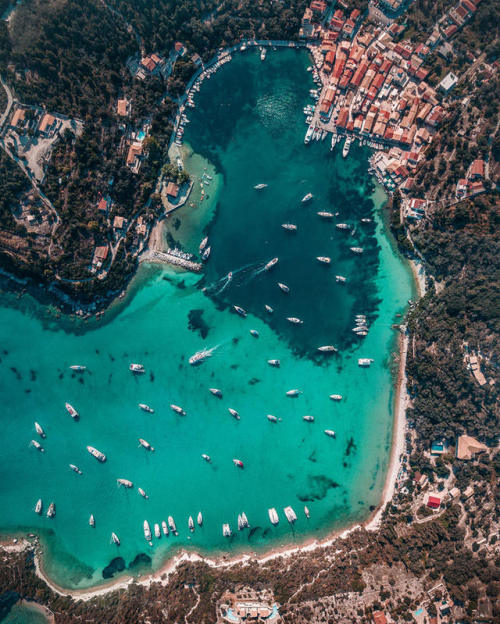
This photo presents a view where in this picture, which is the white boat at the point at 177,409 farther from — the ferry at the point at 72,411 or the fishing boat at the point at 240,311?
the fishing boat at the point at 240,311

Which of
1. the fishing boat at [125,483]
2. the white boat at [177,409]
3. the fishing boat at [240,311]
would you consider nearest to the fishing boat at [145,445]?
the fishing boat at [125,483]

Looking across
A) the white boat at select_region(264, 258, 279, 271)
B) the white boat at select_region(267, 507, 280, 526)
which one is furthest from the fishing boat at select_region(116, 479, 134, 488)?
the white boat at select_region(264, 258, 279, 271)

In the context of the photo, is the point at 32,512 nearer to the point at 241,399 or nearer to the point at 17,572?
the point at 17,572

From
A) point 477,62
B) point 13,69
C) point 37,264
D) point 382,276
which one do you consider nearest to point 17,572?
point 37,264

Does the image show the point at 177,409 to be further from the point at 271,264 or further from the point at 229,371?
the point at 271,264

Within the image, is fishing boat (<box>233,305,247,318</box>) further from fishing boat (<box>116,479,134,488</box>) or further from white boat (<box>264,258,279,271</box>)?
fishing boat (<box>116,479,134,488</box>)
